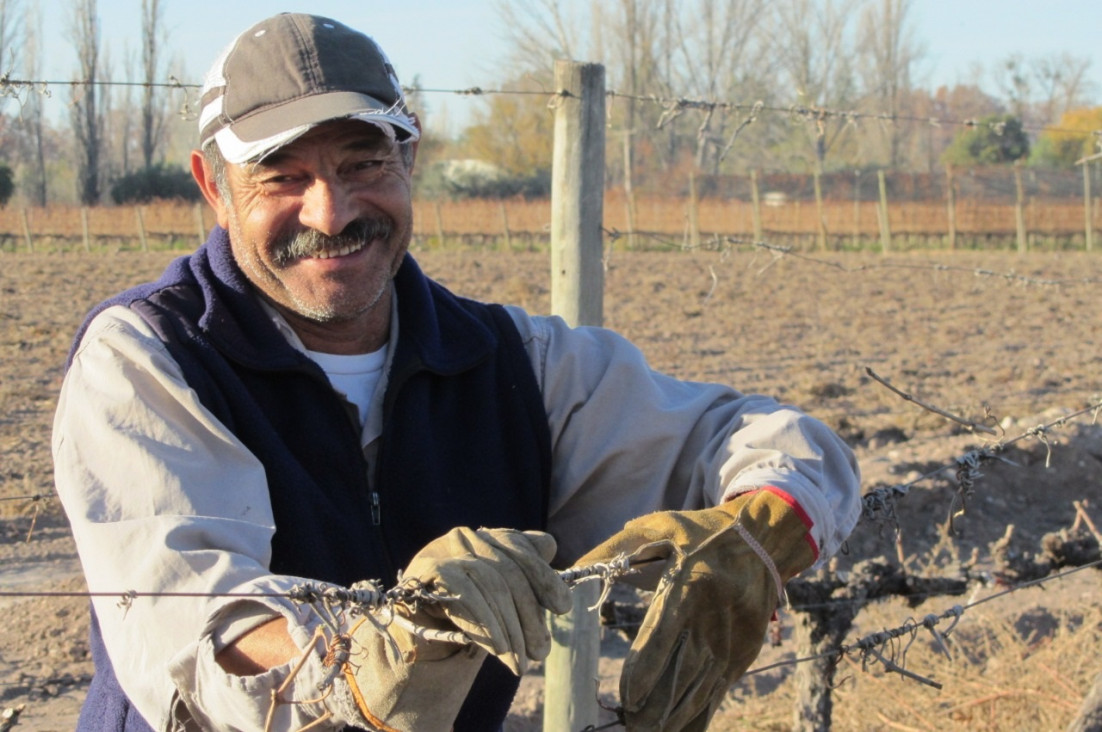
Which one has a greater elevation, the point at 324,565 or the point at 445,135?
the point at 445,135

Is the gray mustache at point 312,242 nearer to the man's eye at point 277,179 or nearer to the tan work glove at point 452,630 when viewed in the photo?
the man's eye at point 277,179

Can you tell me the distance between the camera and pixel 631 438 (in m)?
2.27

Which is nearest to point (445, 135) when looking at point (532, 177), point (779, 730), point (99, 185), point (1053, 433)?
point (532, 177)

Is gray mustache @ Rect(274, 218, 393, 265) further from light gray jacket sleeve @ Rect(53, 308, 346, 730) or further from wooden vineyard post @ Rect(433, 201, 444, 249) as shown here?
wooden vineyard post @ Rect(433, 201, 444, 249)

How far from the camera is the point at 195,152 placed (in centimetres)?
220

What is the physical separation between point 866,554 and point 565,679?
10.6 ft

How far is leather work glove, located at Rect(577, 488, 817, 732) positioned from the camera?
6.32 ft

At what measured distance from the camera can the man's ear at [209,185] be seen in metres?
2.15

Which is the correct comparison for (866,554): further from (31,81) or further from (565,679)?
(31,81)

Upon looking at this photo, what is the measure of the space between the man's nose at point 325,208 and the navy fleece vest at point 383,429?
0.53 ft

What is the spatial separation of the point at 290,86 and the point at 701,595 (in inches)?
40.3

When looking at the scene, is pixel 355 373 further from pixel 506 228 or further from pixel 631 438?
pixel 506 228

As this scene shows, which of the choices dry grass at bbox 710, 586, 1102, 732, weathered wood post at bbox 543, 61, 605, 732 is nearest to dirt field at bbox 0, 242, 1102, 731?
dry grass at bbox 710, 586, 1102, 732

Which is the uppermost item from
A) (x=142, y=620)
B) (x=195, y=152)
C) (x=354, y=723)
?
(x=195, y=152)
